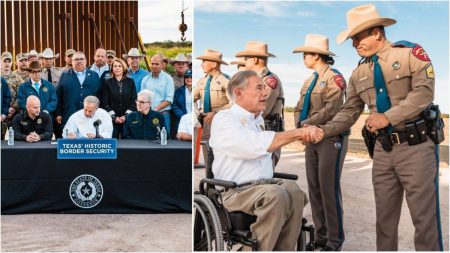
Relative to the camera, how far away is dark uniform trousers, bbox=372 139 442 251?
2.70 m

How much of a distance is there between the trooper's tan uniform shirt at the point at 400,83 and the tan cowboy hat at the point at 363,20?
0.33 ft

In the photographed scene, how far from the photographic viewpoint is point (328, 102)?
318cm

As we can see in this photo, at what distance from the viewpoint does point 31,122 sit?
5441 millimetres

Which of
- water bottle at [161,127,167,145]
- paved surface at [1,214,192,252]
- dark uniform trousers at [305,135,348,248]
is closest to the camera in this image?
dark uniform trousers at [305,135,348,248]

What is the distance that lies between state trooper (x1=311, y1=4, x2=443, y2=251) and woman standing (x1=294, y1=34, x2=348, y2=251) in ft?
1.02

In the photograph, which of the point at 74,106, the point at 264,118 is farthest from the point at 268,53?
the point at 74,106

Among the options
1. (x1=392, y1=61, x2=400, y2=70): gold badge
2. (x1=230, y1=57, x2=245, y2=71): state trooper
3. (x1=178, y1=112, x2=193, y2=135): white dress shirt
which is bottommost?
(x1=178, y1=112, x2=193, y2=135): white dress shirt

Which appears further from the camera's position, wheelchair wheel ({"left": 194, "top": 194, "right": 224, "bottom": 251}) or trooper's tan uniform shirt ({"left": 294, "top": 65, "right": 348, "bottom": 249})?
trooper's tan uniform shirt ({"left": 294, "top": 65, "right": 348, "bottom": 249})

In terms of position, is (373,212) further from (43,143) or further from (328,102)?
(43,143)

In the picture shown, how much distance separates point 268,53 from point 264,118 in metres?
0.29

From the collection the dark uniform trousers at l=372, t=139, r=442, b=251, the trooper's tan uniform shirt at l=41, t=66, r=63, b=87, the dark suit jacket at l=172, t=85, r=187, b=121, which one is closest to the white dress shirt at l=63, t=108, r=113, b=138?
the dark suit jacket at l=172, t=85, r=187, b=121

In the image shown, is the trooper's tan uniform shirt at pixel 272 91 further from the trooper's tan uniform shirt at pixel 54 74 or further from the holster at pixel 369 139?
the trooper's tan uniform shirt at pixel 54 74

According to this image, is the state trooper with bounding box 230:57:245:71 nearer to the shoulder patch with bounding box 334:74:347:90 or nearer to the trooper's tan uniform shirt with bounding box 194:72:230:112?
the trooper's tan uniform shirt with bounding box 194:72:230:112

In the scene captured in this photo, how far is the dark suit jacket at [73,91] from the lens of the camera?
6.04m
